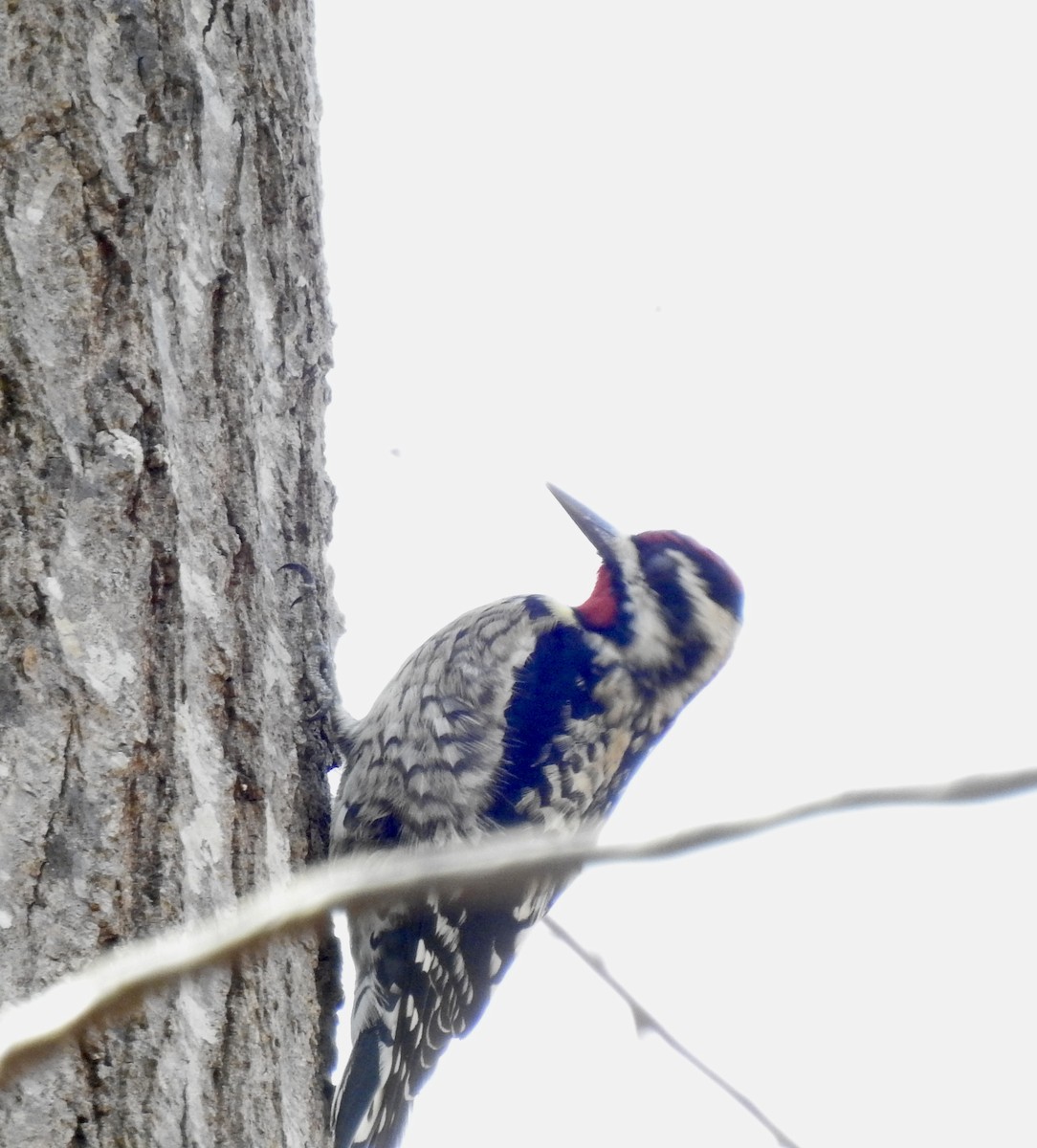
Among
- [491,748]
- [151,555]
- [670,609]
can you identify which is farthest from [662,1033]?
[670,609]

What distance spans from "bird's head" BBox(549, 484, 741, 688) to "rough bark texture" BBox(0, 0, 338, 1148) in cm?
135

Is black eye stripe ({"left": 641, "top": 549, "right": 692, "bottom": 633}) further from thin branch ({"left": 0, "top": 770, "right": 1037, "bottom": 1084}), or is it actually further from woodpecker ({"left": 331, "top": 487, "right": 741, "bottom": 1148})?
thin branch ({"left": 0, "top": 770, "right": 1037, "bottom": 1084})

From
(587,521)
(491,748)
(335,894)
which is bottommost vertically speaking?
(491,748)

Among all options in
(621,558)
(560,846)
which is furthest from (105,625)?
(621,558)

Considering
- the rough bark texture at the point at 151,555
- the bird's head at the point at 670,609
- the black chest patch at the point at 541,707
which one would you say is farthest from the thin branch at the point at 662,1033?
the bird's head at the point at 670,609

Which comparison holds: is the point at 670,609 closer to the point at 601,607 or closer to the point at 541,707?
the point at 601,607

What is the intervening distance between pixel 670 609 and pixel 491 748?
763mm

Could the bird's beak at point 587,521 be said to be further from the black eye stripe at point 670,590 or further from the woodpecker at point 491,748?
the black eye stripe at point 670,590

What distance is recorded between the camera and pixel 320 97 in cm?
320

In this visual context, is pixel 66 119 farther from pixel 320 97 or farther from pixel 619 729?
pixel 619 729

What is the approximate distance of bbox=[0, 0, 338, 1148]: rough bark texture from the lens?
6.30 ft

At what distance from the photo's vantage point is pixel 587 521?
4.35 m

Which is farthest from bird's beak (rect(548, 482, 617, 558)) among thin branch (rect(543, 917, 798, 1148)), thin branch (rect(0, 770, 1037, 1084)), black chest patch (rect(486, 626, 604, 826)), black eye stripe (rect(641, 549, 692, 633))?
thin branch (rect(0, 770, 1037, 1084))

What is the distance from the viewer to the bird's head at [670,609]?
4.01 meters
